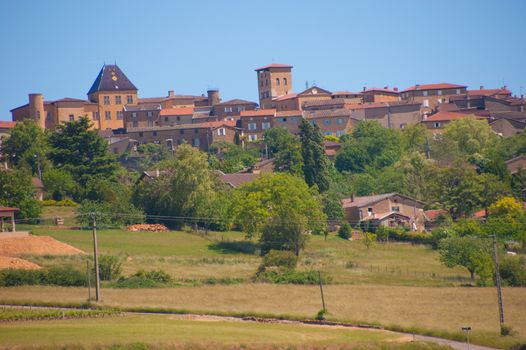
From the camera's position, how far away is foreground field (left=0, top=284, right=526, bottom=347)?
46031 mm

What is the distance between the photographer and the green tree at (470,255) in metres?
59.6

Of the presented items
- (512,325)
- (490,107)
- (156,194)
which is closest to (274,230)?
(156,194)

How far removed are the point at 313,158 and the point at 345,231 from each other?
14.0 metres

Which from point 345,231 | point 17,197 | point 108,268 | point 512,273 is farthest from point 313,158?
point 108,268

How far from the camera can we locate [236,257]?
69.1 m

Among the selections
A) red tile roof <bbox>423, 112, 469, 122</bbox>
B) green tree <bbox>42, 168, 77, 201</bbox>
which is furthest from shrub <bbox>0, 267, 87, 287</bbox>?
red tile roof <bbox>423, 112, 469, 122</bbox>

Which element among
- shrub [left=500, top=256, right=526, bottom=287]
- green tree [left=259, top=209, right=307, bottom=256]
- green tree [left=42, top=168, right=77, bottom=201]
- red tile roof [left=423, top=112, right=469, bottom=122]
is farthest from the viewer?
red tile roof [left=423, top=112, right=469, bottom=122]

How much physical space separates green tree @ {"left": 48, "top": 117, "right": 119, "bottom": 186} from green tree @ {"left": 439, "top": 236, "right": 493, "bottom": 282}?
36319 millimetres

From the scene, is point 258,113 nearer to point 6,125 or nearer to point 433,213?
point 6,125

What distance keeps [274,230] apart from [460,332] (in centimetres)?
3094

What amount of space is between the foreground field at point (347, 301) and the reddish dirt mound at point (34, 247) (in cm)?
969

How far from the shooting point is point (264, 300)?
168 ft

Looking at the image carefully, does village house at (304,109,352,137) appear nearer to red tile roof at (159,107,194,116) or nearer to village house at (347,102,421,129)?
village house at (347,102,421,129)

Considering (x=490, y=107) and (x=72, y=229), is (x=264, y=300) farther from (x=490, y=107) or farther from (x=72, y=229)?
(x=490, y=107)
